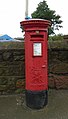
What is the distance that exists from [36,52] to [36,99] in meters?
0.84

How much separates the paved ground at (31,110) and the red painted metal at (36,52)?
41cm

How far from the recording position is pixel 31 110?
16.2 ft

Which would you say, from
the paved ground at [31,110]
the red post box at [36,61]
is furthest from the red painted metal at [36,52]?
the paved ground at [31,110]

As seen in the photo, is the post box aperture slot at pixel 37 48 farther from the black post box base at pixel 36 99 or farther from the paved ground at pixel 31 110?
the paved ground at pixel 31 110

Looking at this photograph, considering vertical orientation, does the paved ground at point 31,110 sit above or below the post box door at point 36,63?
below

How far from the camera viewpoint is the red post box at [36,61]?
15.5 ft

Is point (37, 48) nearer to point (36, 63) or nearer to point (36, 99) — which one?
point (36, 63)

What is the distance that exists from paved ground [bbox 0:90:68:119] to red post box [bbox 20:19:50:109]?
0.55 feet

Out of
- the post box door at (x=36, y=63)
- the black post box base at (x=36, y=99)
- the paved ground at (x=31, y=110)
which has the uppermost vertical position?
the post box door at (x=36, y=63)

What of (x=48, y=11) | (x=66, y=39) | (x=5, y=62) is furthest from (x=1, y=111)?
(x=48, y=11)

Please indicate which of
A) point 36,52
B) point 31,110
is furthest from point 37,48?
point 31,110

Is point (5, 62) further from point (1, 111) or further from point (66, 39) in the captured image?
point (66, 39)

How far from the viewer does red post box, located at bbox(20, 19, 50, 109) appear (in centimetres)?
473

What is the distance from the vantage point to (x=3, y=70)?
5.52 m
